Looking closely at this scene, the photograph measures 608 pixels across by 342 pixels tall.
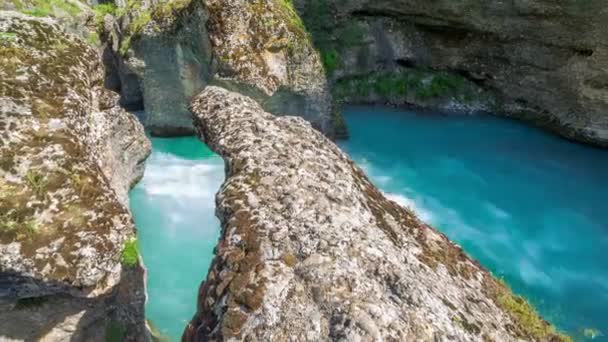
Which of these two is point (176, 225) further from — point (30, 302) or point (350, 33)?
point (350, 33)

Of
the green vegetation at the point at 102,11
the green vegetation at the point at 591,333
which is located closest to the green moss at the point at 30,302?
the green vegetation at the point at 591,333

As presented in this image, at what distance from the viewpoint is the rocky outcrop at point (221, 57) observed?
15.6 metres

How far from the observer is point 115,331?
6242mm

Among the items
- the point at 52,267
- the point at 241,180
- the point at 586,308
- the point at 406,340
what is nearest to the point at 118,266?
the point at 52,267

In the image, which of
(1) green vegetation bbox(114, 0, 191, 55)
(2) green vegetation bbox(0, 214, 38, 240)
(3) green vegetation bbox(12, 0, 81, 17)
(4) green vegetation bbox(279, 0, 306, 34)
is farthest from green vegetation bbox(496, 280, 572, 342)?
(3) green vegetation bbox(12, 0, 81, 17)

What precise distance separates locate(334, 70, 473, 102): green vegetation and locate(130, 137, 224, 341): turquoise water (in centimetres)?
836

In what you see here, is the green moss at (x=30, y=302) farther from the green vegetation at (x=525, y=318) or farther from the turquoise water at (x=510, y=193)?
the turquoise water at (x=510, y=193)

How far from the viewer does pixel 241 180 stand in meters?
4.81

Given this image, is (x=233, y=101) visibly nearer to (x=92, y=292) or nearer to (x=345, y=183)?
(x=345, y=183)

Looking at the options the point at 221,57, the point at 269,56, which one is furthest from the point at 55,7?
the point at 269,56

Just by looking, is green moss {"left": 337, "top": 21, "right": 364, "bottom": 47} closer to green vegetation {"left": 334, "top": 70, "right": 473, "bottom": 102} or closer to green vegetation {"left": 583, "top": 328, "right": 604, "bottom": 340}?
green vegetation {"left": 334, "top": 70, "right": 473, "bottom": 102}

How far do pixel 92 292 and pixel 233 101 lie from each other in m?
3.08

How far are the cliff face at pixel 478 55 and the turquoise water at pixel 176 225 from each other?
9120mm

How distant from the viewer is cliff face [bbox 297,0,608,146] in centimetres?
1708
